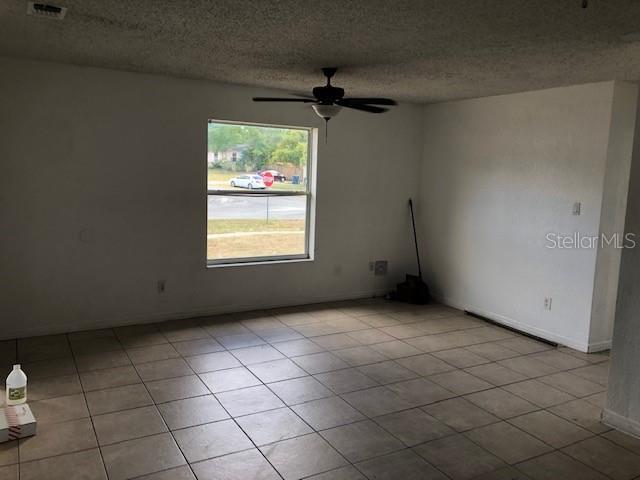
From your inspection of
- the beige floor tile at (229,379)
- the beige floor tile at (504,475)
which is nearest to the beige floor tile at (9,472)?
the beige floor tile at (229,379)

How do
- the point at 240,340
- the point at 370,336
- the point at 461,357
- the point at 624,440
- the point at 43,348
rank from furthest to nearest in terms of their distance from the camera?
the point at 370,336, the point at 240,340, the point at 461,357, the point at 43,348, the point at 624,440

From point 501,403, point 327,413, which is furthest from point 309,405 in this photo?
point 501,403

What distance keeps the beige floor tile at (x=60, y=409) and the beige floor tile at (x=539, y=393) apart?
287 cm

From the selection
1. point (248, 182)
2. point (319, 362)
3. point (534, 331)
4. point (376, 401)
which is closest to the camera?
point (376, 401)

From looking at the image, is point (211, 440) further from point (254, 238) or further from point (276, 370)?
point (254, 238)

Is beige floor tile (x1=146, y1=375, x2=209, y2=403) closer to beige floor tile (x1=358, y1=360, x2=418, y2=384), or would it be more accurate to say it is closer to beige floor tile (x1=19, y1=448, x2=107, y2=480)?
beige floor tile (x1=19, y1=448, x2=107, y2=480)

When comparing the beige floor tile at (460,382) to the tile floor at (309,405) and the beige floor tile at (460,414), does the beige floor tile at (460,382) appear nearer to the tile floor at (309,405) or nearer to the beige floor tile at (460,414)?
the tile floor at (309,405)

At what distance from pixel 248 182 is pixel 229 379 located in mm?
2349

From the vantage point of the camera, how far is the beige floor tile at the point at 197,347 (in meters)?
4.28

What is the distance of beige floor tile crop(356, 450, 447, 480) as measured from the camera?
8.63ft

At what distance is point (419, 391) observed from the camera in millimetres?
3658

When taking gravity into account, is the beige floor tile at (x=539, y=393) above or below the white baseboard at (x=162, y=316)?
below

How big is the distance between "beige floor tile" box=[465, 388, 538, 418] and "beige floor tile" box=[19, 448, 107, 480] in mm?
2338

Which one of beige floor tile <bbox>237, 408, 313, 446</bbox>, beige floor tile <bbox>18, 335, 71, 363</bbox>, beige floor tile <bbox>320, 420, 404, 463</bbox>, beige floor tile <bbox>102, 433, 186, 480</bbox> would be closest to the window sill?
beige floor tile <bbox>18, 335, 71, 363</bbox>
